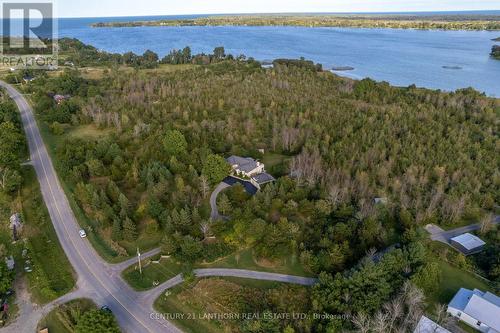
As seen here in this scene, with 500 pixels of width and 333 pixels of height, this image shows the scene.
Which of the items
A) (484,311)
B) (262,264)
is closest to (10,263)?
(262,264)

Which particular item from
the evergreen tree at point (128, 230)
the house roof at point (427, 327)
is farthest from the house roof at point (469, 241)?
the evergreen tree at point (128, 230)

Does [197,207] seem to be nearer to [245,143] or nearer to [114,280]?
[114,280]

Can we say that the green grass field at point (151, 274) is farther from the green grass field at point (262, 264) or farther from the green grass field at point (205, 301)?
the green grass field at point (262, 264)

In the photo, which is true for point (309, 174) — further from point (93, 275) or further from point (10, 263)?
point (10, 263)

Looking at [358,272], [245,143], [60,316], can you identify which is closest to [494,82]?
[245,143]

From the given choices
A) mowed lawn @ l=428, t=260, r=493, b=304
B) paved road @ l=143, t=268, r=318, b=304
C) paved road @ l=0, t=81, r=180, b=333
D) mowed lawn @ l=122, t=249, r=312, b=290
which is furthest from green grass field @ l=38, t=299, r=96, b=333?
mowed lawn @ l=428, t=260, r=493, b=304

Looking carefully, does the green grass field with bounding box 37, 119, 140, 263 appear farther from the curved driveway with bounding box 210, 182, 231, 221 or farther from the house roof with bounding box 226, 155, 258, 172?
the house roof with bounding box 226, 155, 258, 172
